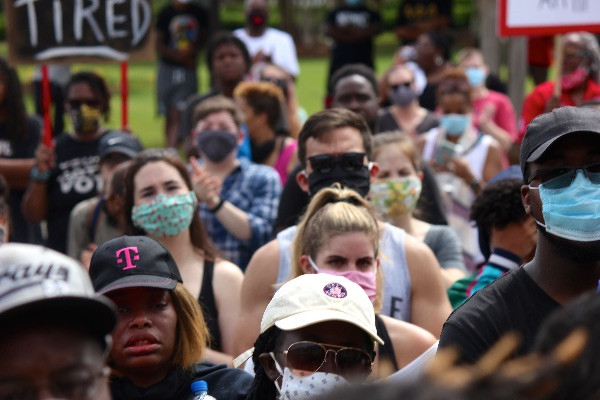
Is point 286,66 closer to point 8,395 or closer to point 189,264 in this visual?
point 189,264

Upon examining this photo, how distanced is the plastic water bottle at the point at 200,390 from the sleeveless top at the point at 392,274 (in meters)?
1.24

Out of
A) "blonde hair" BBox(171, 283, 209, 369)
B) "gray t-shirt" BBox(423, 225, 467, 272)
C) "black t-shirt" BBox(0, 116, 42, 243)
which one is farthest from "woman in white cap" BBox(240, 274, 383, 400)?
"black t-shirt" BBox(0, 116, 42, 243)

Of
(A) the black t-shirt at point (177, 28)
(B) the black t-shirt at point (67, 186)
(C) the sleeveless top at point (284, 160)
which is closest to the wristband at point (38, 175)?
(B) the black t-shirt at point (67, 186)

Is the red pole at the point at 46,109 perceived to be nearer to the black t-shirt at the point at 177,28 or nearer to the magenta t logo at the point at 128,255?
the magenta t logo at the point at 128,255

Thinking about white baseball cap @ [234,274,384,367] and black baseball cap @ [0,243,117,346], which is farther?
white baseball cap @ [234,274,384,367]

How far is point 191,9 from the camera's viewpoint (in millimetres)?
15289

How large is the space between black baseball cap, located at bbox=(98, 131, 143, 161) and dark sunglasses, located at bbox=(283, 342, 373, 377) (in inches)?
167

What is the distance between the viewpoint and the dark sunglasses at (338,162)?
580cm

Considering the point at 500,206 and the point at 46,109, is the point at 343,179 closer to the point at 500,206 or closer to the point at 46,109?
the point at 500,206

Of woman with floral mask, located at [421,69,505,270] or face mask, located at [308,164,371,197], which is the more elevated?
face mask, located at [308,164,371,197]

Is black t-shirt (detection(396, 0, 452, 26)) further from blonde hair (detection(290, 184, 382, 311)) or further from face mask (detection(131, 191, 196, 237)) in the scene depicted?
blonde hair (detection(290, 184, 382, 311))

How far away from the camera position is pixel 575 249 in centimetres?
352

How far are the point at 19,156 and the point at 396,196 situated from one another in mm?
3683

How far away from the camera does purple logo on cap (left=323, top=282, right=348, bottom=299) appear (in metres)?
3.59
